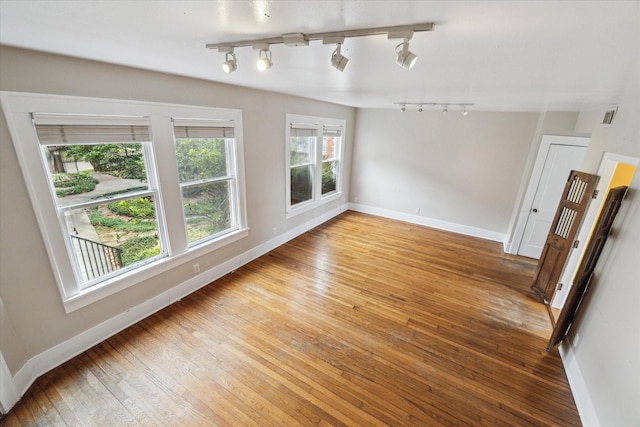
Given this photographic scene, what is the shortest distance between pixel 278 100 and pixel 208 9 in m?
3.06

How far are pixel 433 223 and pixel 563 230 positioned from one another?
8.88 feet

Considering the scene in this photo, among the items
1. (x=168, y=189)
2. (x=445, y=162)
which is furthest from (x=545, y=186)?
(x=168, y=189)

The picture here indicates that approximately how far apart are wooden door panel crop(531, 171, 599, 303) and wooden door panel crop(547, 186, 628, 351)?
29.1 inches

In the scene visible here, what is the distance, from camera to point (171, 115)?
267 centimetres

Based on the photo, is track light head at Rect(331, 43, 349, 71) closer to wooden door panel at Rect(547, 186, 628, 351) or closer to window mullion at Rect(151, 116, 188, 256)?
window mullion at Rect(151, 116, 188, 256)

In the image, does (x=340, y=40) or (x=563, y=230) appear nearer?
(x=340, y=40)

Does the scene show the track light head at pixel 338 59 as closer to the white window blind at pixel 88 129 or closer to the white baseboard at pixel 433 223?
the white window blind at pixel 88 129

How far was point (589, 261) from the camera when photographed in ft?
7.50

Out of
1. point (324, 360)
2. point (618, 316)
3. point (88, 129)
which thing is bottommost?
point (324, 360)

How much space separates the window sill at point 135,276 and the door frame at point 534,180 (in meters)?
4.85

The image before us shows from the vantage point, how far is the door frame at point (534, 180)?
3962 mm

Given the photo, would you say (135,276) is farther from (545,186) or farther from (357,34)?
(545,186)

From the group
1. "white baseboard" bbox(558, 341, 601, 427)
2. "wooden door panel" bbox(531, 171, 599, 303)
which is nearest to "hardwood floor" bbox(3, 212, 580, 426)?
"white baseboard" bbox(558, 341, 601, 427)

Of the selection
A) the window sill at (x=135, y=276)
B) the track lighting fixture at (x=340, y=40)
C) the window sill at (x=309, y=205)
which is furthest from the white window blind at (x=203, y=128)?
the window sill at (x=309, y=205)
